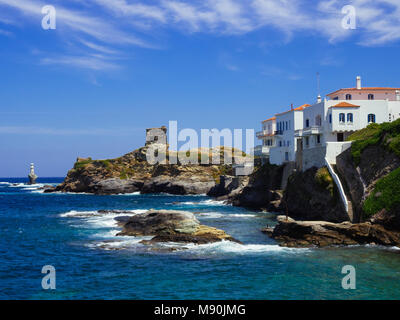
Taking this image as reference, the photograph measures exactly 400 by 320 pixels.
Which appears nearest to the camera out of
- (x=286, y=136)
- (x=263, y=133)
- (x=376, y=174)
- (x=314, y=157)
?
(x=376, y=174)

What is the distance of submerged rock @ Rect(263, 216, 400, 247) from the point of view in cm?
3519

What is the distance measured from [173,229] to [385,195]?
1927 cm

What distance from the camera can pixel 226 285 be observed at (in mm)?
23969

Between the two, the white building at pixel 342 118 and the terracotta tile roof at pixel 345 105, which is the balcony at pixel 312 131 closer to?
the white building at pixel 342 118

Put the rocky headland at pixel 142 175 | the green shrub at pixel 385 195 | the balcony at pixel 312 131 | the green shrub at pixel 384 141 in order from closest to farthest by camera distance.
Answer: the green shrub at pixel 385 195
the green shrub at pixel 384 141
the balcony at pixel 312 131
the rocky headland at pixel 142 175

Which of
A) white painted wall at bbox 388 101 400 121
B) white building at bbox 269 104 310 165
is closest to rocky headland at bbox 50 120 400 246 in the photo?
white building at bbox 269 104 310 165

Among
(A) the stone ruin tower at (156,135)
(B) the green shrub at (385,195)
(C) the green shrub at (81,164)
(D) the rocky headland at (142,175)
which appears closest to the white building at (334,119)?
(B) the green shrub at (385,195)

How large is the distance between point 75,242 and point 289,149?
4138 centimetres

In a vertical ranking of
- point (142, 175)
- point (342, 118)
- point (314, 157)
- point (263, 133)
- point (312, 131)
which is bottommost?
point (142, 175)

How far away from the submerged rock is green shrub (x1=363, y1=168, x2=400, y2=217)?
79.0 inches

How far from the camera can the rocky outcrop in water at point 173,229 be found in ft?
120

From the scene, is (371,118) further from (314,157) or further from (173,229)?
(173,229)

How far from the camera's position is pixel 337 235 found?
3600cm
